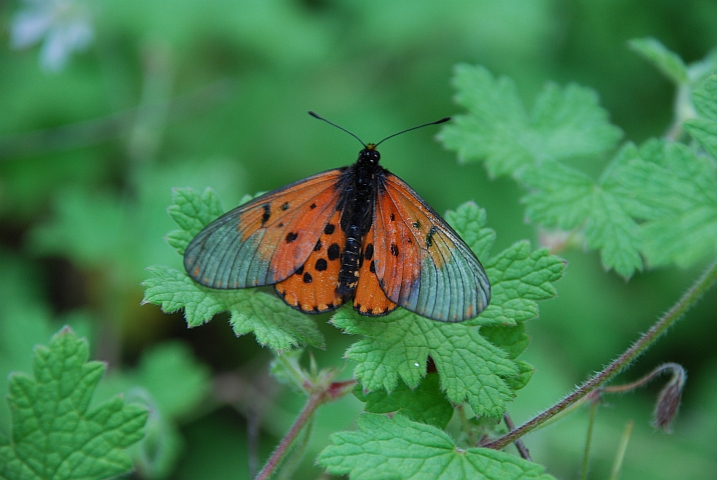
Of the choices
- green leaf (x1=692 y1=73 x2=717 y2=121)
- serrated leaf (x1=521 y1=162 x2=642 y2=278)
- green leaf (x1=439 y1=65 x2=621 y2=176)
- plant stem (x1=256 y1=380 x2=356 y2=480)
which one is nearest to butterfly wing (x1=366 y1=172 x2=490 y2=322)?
plant stem (x1=256 y1=380 x2=356 y2=480)

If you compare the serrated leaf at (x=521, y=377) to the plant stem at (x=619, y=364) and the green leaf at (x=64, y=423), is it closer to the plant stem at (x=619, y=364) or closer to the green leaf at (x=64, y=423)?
the plant stem at (x=619, y=364)

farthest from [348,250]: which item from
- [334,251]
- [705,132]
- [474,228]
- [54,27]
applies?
[54,27]

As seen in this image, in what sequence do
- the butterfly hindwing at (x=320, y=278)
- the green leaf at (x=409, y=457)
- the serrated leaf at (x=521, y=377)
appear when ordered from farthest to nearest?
the butterfly hindwing at (x=320, y=278) → the serrated leaf at (x=521, y=377) → the green leaf at (x=409, y=457)

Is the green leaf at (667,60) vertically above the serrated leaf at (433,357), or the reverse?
the green leaf at (667,60)

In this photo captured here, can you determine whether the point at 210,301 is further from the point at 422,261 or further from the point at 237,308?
the point at 422,261

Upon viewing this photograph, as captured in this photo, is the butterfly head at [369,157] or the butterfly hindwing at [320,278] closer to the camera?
the butterfly hindwing at [320,278]

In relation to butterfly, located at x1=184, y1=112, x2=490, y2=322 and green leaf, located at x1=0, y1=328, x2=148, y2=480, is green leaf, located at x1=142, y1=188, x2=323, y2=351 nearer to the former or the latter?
butterfly, located at x1=184, y1=112, x2=490, y2=322

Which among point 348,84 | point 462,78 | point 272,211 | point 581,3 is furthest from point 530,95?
point 272,211

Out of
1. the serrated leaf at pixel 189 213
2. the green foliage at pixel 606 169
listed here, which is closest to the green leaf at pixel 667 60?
the green foliage at pixel 606 169
